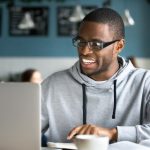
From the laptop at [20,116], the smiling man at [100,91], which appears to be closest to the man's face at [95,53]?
the smiling man at [100,91]

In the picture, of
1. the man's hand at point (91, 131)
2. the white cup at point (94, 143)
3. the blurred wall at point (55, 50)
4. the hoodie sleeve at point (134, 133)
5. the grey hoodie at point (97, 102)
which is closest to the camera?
the white cup at point (94, 143)

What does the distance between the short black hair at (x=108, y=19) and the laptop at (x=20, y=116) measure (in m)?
0.60

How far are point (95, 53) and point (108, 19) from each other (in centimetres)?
16

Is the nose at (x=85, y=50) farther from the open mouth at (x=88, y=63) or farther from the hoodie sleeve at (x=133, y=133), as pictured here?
the hoodie sleeve at (x=133, y=133)

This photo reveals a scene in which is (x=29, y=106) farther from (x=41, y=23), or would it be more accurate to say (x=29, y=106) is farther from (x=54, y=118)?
(x=41, y=23)

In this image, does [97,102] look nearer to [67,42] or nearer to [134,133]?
[134,133]

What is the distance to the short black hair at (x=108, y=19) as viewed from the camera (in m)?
1.87

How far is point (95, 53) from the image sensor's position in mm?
1858

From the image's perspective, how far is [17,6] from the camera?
691 cm

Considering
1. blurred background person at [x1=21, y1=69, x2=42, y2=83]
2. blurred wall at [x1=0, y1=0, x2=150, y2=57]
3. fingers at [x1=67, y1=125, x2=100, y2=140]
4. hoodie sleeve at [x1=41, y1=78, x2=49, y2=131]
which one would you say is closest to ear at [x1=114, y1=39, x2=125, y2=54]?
hoodie sleeve at [x1=41, y1=78, x2=49, y2=131]

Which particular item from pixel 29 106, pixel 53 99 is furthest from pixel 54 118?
pixel 29 106

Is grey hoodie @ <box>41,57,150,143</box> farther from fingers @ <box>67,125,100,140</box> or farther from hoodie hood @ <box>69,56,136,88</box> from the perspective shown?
fingers @ <box>67,125,100,140</box>

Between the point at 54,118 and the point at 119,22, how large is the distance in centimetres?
50

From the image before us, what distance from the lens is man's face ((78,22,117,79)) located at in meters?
1.83
